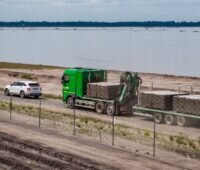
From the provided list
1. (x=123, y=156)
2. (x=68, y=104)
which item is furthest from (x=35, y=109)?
(x=123, y=156)

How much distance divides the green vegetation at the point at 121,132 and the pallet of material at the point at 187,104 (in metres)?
3.05

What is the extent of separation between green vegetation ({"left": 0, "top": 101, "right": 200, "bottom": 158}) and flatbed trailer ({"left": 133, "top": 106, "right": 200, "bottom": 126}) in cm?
294

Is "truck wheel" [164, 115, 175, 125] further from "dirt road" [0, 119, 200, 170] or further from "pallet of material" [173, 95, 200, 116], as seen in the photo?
"dirt road" [0, 119, 200, 170]

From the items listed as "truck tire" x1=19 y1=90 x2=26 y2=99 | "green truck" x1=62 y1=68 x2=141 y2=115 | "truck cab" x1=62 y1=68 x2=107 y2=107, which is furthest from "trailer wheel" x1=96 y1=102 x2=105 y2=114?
"truck tire" x1=19 y1=90 x2=26 y2=99

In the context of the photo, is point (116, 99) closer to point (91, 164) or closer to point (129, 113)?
point (129, 113)

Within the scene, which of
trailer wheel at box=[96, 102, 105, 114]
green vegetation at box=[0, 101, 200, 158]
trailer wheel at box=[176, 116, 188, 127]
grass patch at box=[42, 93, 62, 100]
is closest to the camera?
green vegetation at box=[0, 101, 200, 158]

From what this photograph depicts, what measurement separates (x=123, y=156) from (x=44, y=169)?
13.7 ft

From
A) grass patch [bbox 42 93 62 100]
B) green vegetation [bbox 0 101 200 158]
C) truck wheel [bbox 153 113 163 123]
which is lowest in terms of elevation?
green vegetation [bbox 0 101 200 158]

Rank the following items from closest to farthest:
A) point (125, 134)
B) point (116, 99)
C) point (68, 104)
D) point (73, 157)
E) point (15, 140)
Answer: point (73, 157), point (15, 140), point (125, 134), point (116, 99), point (68, 104)

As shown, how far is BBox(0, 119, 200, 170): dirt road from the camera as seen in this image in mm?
20625

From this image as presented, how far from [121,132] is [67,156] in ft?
25.2

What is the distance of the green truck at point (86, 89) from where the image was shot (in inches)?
1491

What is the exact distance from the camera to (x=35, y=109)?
129 feet

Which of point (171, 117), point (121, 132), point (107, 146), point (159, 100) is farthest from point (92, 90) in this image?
point (107, 146)
